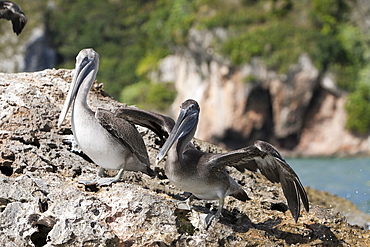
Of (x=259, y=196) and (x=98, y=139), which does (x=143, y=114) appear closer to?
(x=98, y=139)

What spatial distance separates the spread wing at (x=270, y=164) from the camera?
4930mm

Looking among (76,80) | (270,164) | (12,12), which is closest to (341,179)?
(12,12)

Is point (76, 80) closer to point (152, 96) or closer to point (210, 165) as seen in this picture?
point (210, 165)

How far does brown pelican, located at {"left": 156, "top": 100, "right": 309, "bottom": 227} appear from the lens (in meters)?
4.98

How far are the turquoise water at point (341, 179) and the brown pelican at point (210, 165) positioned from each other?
5.32 metres

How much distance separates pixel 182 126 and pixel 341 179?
14.1 metres

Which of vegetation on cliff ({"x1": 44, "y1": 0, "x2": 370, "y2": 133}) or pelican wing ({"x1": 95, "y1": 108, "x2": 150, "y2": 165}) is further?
vegetation on cliff ({"x1": 44, "y1": 0, "x2": 370, "y2": 133})

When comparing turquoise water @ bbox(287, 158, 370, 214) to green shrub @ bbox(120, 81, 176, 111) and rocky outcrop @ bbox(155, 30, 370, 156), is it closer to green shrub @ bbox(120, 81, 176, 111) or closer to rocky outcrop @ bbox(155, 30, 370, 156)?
rocky outcrop @ bbox(155, 30, 370, 156)

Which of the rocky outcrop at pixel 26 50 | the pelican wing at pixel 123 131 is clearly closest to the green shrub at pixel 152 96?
the rocky outcrop at pixel 26 50

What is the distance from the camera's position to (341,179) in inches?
719

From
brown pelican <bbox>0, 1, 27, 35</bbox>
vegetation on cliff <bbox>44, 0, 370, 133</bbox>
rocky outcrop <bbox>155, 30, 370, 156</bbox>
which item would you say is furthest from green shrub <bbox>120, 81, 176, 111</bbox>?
brown pelican <bbox>0, 1, 27, 35</bbox>

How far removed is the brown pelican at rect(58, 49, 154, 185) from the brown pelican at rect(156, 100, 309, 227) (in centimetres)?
51

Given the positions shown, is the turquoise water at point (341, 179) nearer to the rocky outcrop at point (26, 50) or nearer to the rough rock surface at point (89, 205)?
the rough rock surface at point (89, 205)

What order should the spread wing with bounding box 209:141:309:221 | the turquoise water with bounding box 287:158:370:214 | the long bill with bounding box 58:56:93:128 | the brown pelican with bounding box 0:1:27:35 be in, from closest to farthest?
the spread wing with bounding box 209:141:309:221 → the long bill with bounding box 58:56:93:128 → the brown pelican with bounding box 0:1:27:35 → the turquoise water with bounding box 287:158:370:214
